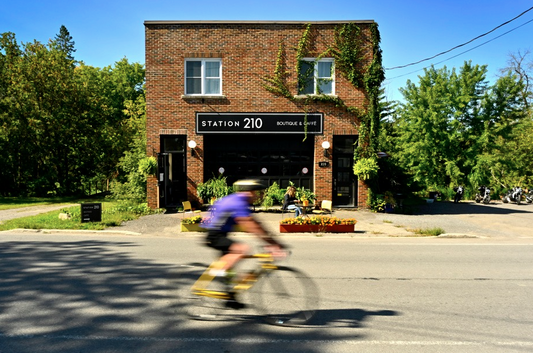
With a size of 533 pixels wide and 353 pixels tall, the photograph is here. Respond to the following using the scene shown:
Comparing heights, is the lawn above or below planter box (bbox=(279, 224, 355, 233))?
above

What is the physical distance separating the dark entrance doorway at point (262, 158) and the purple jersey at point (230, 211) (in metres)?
12.8

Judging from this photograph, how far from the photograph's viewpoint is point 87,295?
5.85 meters

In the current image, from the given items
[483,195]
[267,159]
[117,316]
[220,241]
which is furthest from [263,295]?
[483,195]

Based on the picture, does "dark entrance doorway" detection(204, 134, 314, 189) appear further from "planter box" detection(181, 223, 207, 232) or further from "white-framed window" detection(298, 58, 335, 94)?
"planter box" detection(181, 223, 207, 232)

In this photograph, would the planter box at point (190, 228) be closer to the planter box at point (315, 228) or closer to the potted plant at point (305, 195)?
the planter box at point (315, 228)

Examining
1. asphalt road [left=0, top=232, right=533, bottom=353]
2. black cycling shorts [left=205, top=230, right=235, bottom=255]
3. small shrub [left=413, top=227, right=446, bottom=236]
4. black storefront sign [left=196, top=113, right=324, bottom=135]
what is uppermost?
black storefront sign [left=196, top=113, right=324, bottom=135]

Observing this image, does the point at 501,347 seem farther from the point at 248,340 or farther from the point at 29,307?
the point at 29,307

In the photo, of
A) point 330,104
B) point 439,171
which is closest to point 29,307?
point 330,104

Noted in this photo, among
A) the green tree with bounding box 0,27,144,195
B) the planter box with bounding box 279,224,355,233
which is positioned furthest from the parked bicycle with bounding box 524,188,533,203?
the green tree with bounding box 0,27,144,195

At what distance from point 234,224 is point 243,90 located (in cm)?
1304

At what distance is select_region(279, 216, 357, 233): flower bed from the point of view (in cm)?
1255

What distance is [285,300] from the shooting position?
217 inches

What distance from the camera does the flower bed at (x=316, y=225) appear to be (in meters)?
12.6

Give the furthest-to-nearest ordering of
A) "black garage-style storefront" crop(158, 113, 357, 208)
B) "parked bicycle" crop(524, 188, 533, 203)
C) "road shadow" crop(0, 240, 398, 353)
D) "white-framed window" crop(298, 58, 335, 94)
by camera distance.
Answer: "parked bicycle" crop(524, 188, 533, 203), "black garage-style storefront" crop(158, 113, 357, 208), "white-framed window" crop(298, 58, 335, 94), "road shadow" crop(0, 240, 398, 353)
